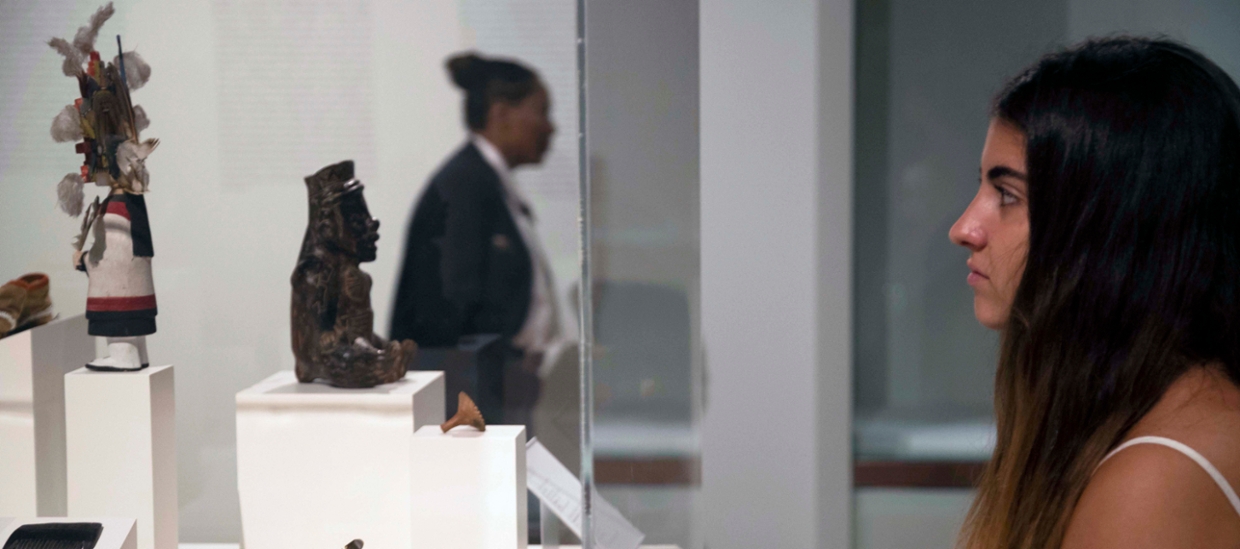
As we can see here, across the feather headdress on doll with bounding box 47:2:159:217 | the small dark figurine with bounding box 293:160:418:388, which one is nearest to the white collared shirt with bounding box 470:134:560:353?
the small dark figurine with bounding box 293:160:418:388

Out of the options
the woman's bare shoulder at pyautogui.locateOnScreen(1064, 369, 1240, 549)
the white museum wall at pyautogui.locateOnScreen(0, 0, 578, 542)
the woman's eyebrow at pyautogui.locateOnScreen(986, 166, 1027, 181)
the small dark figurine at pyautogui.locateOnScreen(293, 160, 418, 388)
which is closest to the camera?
the woman's bare shoulder at pyautogui.locateOnScreen(1064, 369, 1240, 549)

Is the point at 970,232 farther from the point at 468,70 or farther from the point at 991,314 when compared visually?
the point at 468,70

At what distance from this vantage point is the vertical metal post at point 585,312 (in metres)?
1.02

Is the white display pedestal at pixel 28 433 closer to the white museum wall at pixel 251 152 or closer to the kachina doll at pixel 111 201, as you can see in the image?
the kachina doll at pixel 111 201

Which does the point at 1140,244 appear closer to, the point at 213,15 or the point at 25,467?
the point at 25,467

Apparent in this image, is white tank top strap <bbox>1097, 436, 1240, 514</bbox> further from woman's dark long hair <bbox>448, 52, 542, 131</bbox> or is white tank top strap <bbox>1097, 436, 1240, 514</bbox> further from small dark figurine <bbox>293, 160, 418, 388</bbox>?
woman's dark long hair <bbox>448, 52, 542, 131</bbox>

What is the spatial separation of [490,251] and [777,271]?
69 cm

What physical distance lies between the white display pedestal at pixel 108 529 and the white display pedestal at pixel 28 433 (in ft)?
0.55

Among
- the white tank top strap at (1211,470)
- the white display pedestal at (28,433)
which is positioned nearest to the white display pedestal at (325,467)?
the white display pedestal at (28,433)

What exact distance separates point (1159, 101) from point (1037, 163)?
0.11 m

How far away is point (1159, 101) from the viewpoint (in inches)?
30.4

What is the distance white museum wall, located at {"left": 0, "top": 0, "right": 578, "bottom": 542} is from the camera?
1.83 meters

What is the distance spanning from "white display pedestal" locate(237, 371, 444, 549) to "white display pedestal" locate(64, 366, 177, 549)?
141mm

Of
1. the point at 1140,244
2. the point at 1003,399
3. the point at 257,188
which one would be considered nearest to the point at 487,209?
the point at 257,188
